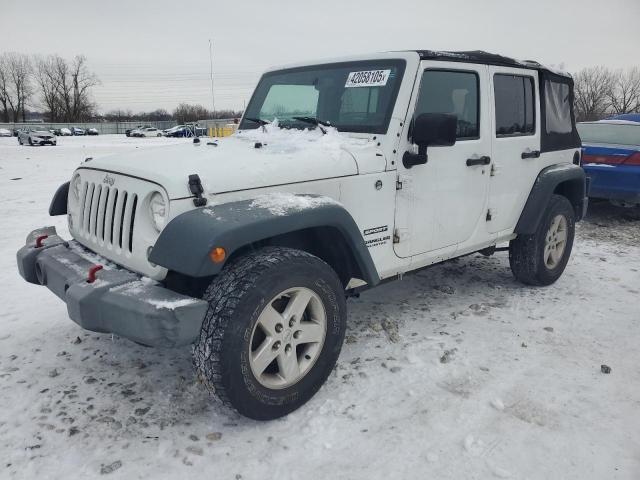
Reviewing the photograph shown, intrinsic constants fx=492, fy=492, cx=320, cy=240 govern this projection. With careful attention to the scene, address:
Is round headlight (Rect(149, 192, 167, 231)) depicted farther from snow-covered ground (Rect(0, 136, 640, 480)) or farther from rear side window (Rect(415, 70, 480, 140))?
rear side window (Rect(415, 70, 480, 140))

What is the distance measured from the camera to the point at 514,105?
4.01 meters

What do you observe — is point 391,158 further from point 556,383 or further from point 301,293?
point 556,383

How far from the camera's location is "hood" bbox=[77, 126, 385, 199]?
2.43m

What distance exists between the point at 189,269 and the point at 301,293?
66 cm

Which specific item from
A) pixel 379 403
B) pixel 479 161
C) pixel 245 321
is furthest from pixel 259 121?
pixel 379 403

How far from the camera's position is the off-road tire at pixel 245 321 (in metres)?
2.27

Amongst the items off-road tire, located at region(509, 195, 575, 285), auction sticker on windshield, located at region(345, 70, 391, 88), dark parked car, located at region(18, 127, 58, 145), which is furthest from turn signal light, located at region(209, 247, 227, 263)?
dark parked car, located at region(18, 127, 58, 145)

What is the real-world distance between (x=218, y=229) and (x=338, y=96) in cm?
165

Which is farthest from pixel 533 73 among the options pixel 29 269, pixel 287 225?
pixel 29 269

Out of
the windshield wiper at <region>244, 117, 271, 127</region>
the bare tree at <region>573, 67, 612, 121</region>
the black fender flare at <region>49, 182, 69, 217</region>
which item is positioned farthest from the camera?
the bare tree at <region>573, 67, 612, 121</region>

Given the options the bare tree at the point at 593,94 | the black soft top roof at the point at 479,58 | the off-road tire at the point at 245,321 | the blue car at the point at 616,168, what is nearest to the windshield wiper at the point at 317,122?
the black soft top roof at the point at 479,58

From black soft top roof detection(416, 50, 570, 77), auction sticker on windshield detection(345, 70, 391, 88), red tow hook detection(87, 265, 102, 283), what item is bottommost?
red tow hook detection(87, 265, 102, 283)

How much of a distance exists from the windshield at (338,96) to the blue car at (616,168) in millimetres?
5063

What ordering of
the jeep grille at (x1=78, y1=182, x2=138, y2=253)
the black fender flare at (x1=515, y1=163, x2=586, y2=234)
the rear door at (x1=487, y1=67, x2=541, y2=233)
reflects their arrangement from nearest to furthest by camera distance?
the jeep grille at (x1=78, y1=182, x2=138, y2=253), the rear door at (x1=487, y1=67, x2=541, y2=233), the black fender flare at (x1=515, y1=163, x2=586, y2=234)
